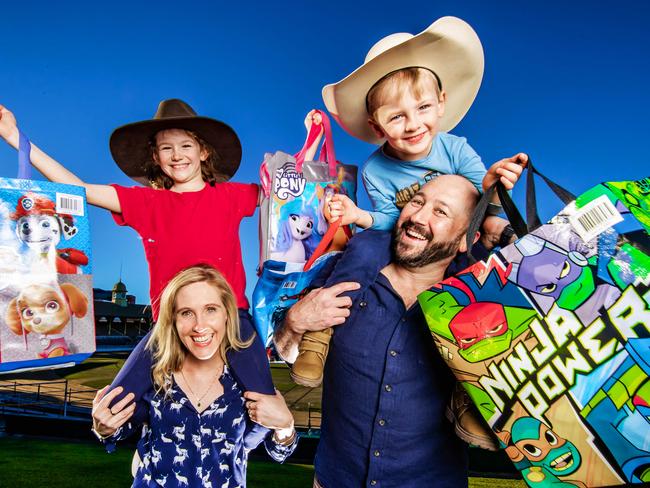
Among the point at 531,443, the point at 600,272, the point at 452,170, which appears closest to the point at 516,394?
the point at 531,443

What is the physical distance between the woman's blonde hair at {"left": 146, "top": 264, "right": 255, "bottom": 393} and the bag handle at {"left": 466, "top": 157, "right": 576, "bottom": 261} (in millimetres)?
1164

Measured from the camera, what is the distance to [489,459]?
4222cm

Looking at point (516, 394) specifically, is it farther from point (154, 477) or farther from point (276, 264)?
point (154, 477)

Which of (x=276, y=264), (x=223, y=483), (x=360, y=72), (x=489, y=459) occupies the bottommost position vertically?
(x=489, y=459)

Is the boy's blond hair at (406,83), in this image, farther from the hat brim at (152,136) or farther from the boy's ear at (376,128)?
the hat brim at (152,136)

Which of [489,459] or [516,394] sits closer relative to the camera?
[516,394]

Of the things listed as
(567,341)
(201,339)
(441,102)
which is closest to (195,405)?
(201,339)

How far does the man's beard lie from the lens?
6.55ft

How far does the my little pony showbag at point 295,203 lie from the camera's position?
2516 mm

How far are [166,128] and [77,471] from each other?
27.5m

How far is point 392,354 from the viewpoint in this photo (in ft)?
6.50

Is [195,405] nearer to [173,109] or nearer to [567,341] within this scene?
[173,109]

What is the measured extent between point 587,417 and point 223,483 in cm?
163

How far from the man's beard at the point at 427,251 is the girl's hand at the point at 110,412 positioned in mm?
1364
